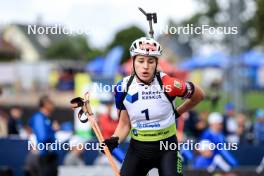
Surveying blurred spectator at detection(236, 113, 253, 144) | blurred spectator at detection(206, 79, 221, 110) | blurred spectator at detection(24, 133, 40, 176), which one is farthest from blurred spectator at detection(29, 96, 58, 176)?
blurred spectator at detection(206, 79, 221, 110)

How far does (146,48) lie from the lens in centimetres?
705

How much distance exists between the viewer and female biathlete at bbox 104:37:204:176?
23.0 feet

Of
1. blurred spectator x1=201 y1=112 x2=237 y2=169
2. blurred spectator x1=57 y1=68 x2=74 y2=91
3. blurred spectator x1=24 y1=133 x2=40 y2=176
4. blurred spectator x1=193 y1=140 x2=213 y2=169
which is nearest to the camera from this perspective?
blurred spectator x1=24 y1=133 x2=40 y2=176

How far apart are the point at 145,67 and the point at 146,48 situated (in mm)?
197

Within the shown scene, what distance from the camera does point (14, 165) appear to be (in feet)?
42.4

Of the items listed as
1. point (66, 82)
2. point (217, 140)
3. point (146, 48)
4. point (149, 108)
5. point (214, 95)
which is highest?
point (146, 48)

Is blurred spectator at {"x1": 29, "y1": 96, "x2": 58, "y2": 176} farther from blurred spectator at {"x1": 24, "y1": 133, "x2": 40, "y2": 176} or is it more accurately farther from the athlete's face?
the athlete's face

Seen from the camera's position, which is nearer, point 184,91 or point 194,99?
point 184,91

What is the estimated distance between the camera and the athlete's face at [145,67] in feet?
23.0

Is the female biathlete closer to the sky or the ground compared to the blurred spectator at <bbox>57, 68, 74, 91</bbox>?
closer to the sky

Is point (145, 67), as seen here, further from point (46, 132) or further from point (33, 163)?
point (33, 163)

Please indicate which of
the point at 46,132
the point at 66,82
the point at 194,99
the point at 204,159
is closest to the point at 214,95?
the point at 66,82

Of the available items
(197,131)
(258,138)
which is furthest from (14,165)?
(258,138)

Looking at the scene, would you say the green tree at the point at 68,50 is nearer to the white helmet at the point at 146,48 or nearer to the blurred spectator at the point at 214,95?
the blurred spectator at the point at 214,95
